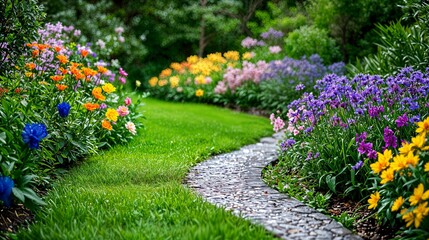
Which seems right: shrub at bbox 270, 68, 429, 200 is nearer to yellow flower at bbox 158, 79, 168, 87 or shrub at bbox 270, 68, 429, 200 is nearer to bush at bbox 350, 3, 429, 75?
bush at bbox 350, 3, 429, 75

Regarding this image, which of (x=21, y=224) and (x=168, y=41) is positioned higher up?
(x=168, y=41)

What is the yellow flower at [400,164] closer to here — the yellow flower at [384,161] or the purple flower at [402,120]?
the yellow flower at [384,161]

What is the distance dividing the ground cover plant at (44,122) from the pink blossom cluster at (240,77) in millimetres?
4725

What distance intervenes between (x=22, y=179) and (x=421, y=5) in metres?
5.27

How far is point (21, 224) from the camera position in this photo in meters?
3.71

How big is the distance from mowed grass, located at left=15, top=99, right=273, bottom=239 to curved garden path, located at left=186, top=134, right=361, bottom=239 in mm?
175

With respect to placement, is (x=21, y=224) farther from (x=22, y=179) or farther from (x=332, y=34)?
(x=332, y=34)

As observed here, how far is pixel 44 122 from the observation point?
187 inches

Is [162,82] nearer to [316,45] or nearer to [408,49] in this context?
[316,45]

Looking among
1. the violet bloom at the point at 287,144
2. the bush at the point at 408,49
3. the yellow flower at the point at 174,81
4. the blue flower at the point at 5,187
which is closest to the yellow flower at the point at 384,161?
the violet bloom at the point at 287,144

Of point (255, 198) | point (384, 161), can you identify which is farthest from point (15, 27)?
point (384, 161)

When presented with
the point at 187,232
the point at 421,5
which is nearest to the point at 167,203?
the point at 187,232

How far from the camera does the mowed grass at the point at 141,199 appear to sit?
133 inches

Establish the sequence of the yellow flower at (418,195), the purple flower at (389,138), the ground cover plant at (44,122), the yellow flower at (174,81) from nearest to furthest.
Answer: the yellow flower at (418,195) < the ground cover plant at (44,122) < the purple flower at (389,138) < the yellow flower at (174,81)
